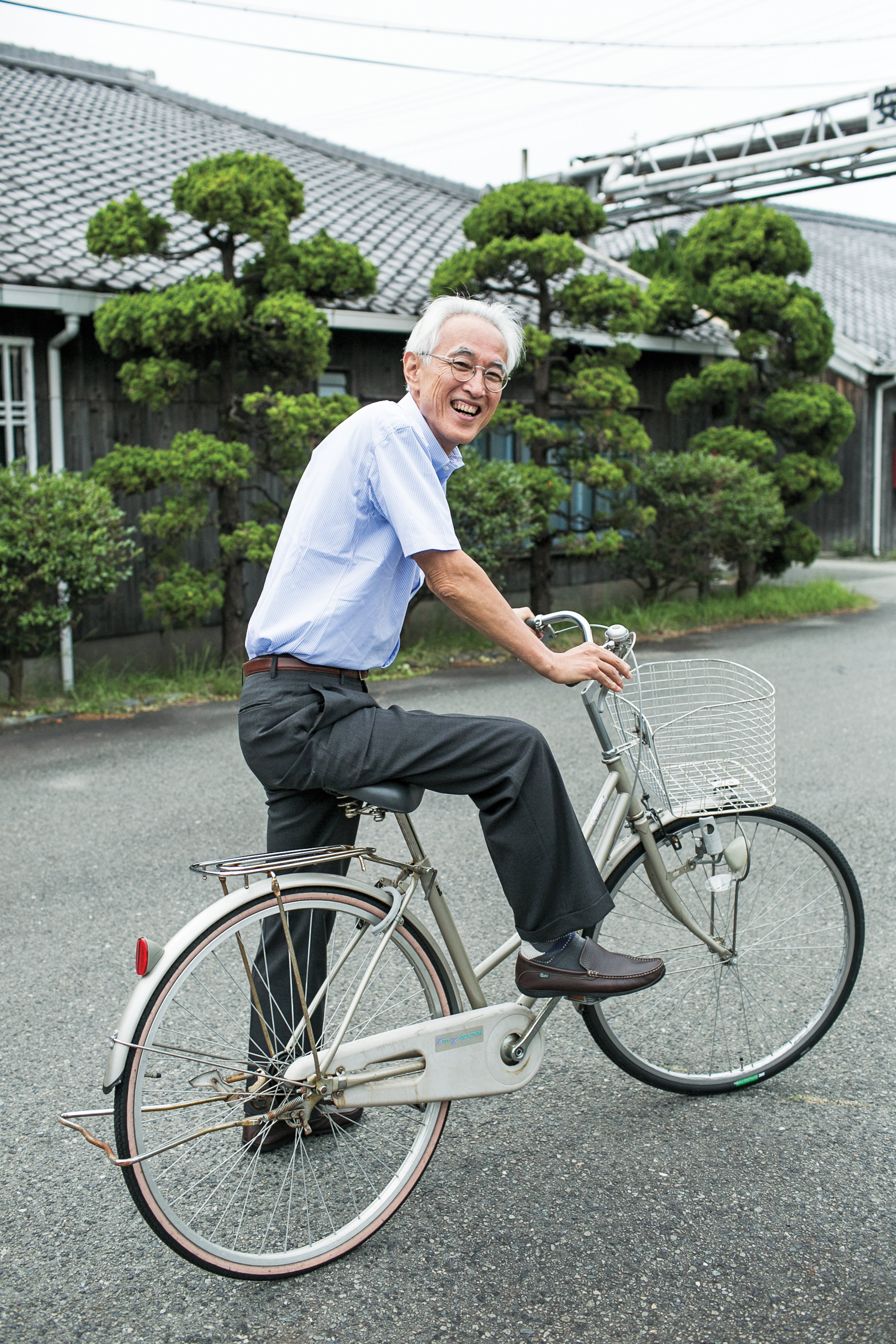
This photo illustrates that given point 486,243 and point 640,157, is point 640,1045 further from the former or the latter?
point 640,157

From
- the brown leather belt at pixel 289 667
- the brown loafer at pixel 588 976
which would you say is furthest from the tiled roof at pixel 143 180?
the brown loafer at pixel 588 976

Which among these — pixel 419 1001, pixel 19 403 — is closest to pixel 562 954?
pixel 419 1001

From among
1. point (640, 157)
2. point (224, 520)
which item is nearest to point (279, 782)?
point (224, 520)

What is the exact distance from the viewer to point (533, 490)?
10.2m

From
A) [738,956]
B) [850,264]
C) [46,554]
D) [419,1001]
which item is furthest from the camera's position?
[850,264]

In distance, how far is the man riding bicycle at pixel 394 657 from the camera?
7.59ft

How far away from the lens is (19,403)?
8.83 metres

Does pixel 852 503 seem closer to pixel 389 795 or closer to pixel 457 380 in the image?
pixel 457 380

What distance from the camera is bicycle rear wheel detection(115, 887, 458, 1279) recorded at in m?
2.15

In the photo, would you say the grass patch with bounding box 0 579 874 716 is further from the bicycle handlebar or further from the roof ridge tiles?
the roof ridge tiles

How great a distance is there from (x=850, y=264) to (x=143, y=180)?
768 inches

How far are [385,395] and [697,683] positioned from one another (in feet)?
29.6

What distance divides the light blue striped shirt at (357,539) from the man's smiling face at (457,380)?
4cm

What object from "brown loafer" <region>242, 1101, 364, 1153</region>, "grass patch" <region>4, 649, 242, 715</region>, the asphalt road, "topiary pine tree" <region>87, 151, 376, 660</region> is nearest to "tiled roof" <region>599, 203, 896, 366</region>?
"topiary pine tree" <region>87, 151, 376, 660</region>
